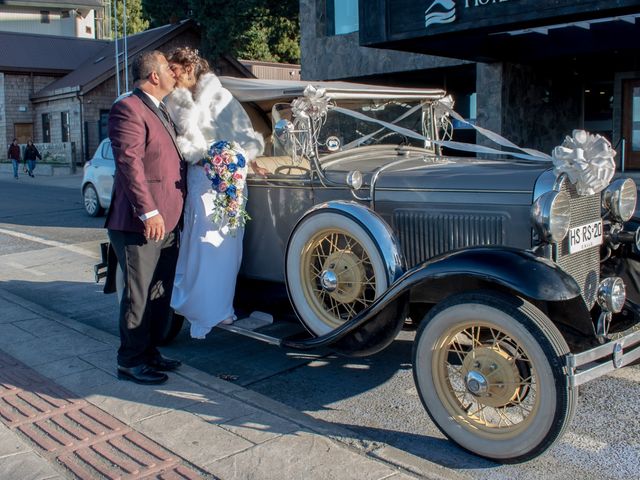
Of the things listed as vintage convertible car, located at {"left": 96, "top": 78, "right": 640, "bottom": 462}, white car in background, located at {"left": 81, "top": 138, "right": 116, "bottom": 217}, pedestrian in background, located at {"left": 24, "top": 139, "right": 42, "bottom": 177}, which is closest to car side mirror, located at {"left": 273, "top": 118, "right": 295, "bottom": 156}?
vintage convertible car, located at {"left": 96, "top": 78, "right": 640, "bottom": 462}

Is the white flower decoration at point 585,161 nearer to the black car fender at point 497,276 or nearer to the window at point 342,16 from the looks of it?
the black car fender at point 497,276

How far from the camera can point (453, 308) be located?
10.5ft

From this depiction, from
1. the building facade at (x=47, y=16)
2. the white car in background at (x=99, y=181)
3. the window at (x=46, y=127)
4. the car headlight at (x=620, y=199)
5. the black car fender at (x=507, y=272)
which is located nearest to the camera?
the black car fender at (x=507, y=272)

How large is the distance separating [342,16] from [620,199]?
50.0 ft

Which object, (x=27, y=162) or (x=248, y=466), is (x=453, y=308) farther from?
(x=27, y=162)

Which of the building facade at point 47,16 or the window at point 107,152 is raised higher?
the building facade at point 47,16

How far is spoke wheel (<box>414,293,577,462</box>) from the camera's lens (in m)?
2.95

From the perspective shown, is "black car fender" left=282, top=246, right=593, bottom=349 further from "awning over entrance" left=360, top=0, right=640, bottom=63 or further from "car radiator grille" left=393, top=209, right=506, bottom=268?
"awning over entrance" left=360, top=0, right=640, bottom=63

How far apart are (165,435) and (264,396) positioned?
70 cm

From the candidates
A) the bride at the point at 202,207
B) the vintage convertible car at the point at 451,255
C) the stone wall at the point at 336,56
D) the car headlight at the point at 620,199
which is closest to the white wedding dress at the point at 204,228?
the bride at the point at 202,207

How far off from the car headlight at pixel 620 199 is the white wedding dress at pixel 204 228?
222 cm

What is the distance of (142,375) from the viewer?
4141mm

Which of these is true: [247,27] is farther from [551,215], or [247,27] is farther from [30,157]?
[551,215]

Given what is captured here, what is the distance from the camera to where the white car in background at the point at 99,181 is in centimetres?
1241
